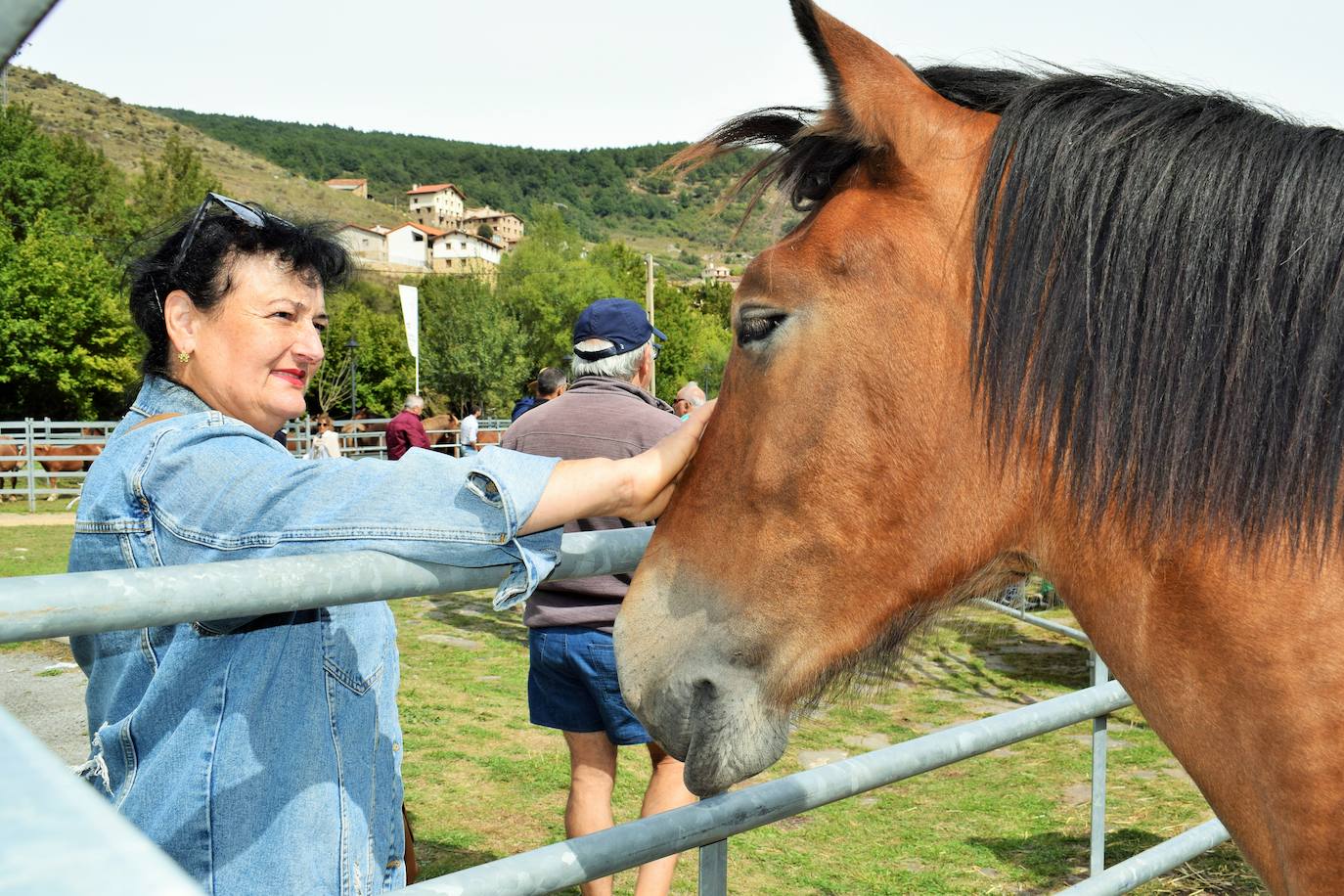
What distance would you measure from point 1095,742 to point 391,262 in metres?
117

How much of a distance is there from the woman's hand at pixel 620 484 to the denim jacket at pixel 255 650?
4 cm

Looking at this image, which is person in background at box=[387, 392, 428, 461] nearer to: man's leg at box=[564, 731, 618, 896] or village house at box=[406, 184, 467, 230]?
man's leg at box=[564, 731, 618, 896]

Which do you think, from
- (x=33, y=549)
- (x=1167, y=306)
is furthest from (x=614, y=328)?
(x=33, y=549)

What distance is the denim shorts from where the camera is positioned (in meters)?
3.87

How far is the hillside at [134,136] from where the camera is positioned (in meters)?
86.8

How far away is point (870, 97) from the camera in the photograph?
159 centimetres

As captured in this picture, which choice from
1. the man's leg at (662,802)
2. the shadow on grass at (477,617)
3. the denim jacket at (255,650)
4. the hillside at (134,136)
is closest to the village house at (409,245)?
the hillside at (134,136)

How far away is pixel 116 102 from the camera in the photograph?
105 m

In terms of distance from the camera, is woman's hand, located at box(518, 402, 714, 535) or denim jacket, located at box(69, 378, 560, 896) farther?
woman's hand, located at box(518, 402, 714, 535)

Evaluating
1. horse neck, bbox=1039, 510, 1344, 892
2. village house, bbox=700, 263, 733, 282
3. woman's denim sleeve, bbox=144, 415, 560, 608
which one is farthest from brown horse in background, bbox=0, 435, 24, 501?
horse neck, bbox=1039, 510, 1344, 892

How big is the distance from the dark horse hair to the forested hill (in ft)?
478

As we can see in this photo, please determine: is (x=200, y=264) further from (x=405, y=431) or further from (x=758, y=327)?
(x=405, y=431)

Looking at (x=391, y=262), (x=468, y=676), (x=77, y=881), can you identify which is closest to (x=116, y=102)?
(x=391, y=262)

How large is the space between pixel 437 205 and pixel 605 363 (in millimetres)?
152450
